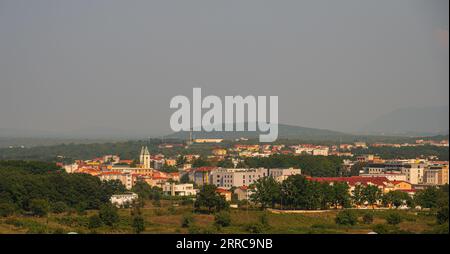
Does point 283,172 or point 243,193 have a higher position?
point 283,172

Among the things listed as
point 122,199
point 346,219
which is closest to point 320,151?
point 122,199

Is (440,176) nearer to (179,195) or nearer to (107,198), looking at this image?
(179,195)

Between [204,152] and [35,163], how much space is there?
2080cm

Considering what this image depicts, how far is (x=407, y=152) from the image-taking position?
40.6 metres

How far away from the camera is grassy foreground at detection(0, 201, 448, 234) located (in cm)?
1253

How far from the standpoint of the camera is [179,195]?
23.2 metres

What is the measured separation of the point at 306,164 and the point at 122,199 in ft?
35.0

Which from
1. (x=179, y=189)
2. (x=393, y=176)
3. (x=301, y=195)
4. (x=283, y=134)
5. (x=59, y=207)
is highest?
(x=283, y=134)

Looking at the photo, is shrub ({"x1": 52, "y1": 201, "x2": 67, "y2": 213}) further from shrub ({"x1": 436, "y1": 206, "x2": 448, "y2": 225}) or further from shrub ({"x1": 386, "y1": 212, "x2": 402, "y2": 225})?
shrub ({"x1": 436, "y1": 206, "x2": 448, "y2": 225})

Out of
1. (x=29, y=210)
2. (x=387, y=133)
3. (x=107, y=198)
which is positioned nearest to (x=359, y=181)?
(x=107, y=198)

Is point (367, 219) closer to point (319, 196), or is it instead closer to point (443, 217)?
point (443, 217)

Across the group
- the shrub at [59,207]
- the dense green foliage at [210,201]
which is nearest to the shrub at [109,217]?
the shrub at [59,207]

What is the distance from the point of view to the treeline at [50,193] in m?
15.9

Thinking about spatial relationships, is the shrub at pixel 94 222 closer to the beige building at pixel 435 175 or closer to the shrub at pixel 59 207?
the shrub at pixel 59 207
